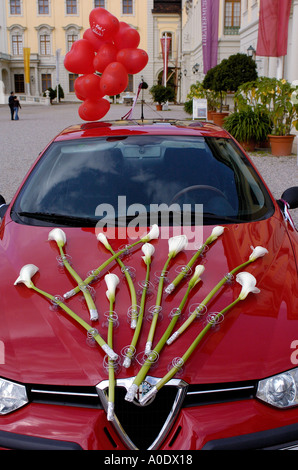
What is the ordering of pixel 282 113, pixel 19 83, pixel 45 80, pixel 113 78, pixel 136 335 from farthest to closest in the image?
pixel 19 83
pixel 45 80
pixel 282 113
pixel 113 78
pixel 136 335

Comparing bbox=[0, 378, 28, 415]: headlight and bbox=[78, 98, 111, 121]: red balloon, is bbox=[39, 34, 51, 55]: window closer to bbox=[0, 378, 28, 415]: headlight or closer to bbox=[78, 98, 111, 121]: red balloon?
bbox=[78, 98, 111, 121]: red balloon

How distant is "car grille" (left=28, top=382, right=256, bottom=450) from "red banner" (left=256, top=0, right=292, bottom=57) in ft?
50.9

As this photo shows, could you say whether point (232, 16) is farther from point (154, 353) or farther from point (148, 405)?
point (148, 405)

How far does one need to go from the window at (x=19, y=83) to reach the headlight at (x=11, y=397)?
75764mm

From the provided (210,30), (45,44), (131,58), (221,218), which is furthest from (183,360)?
(45,44)

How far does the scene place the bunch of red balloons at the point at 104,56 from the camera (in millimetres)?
9547

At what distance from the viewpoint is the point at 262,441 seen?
1836mm

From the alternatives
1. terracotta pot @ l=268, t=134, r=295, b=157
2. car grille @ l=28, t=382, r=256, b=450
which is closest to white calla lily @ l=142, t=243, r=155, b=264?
car grille @ l=28, t=382, r=256, b=450

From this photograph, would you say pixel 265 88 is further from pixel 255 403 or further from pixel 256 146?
pixel 255 403

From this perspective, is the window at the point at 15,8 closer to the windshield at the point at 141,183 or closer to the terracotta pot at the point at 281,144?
the terracotta pot at the point at 281,144

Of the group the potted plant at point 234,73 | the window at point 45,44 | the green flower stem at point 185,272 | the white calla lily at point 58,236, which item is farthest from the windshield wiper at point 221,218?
the window at point 45,44

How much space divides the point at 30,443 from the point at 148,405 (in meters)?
0.41
